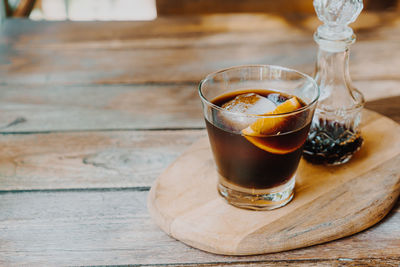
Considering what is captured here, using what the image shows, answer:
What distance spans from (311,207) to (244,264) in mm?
145

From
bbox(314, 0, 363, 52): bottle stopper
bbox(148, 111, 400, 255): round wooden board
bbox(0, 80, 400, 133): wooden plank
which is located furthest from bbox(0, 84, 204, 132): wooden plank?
bbox(314, 0, 363, 52): bottle stopper

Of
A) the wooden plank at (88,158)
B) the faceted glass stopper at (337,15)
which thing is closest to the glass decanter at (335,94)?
the faceted glass stopper at (337,15)

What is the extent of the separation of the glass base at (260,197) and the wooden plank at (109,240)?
84mm

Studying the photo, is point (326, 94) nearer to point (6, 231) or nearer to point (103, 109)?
point (103, 109)

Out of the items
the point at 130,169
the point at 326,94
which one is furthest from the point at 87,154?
the point at 326,94

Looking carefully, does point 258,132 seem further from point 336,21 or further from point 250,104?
point 336,21

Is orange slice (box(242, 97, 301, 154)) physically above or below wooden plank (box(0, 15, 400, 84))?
above

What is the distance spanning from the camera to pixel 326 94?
0.82 metres

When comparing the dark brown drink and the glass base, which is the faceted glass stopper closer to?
the dark brown drink

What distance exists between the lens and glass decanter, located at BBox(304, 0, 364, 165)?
29.4 inches

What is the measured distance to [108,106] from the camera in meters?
1.00

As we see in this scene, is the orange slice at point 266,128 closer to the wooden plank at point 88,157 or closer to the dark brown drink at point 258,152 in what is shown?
the dark brown drink at point 258,152

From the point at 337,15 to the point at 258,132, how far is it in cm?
27

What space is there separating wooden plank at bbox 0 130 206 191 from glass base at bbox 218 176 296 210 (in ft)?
0.52
